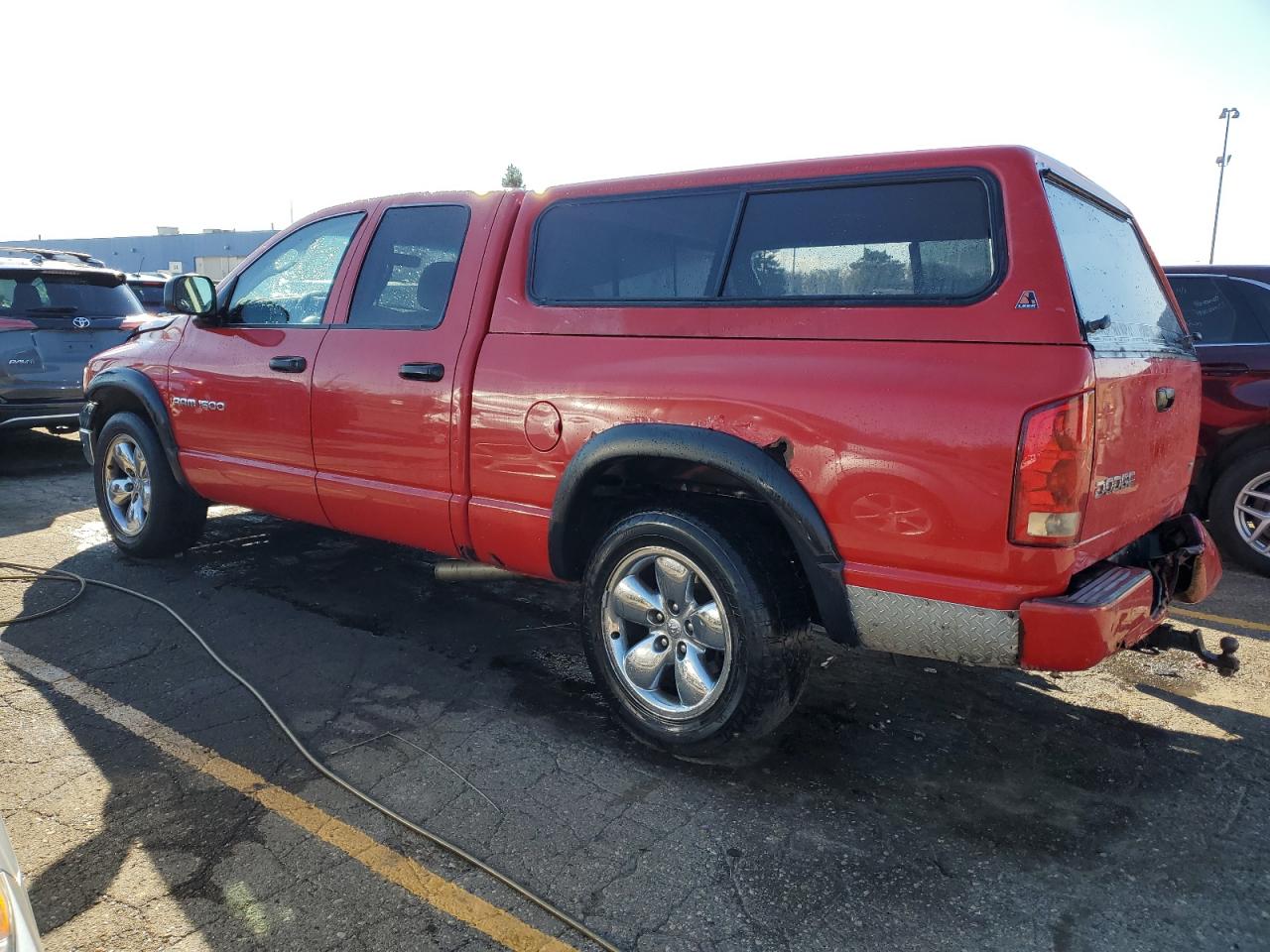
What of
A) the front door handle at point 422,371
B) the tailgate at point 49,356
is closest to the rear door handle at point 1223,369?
the front door handle at point 422,371

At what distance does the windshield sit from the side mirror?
4.36 m

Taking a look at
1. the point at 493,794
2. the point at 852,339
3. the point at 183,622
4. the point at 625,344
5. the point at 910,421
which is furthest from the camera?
the point at 183,622

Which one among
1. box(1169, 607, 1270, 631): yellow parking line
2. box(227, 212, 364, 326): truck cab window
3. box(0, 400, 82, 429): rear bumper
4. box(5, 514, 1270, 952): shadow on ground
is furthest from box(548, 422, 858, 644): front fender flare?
box(0, 400, 82, 429): rear bumper

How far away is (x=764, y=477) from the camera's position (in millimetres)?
2850

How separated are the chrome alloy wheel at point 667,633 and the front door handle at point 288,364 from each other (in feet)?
6.59

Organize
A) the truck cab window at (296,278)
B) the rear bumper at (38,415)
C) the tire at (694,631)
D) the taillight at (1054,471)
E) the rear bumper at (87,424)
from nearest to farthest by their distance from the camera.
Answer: the taillight at (1054,471), the tire at (694,631), the truck cab window at (296,278), the rear bumper at (87,424), the rear bumper at (38,415)

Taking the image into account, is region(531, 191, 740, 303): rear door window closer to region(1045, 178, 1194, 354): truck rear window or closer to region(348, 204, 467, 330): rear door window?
region(348, 204, 467, 330): rear door window

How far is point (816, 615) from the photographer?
3.15 meters

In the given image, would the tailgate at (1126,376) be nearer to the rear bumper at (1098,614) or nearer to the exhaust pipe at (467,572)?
the rear bumper at (1098,614)

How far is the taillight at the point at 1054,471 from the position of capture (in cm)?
245

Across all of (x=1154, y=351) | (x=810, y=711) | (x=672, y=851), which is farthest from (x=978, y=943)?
(x=1154, y=351)

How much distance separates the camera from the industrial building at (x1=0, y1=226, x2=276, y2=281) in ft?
151

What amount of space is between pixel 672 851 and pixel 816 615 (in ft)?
3.08

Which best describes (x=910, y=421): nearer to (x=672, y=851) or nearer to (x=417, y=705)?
(x=672, y=851)
